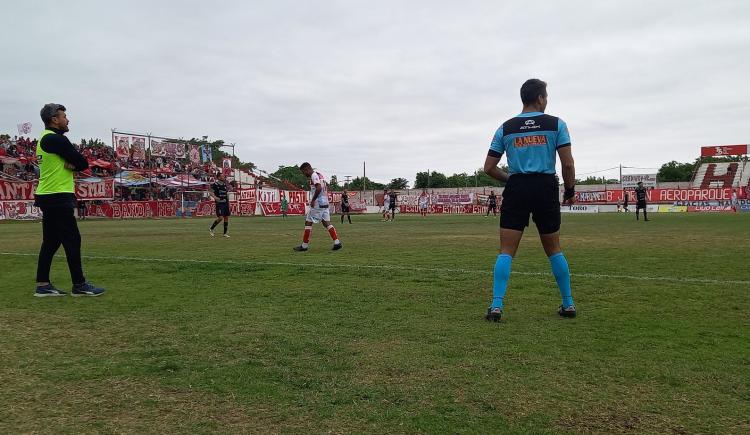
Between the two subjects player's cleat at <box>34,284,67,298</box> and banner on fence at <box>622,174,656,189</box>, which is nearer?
player's cleat at <box>34,284,67,298</box>

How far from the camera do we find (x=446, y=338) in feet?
12.8

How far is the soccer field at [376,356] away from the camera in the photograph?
2.52 m

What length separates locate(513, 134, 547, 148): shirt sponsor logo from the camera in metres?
4.62

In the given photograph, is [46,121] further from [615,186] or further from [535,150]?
[615,186]

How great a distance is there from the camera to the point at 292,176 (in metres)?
93.9

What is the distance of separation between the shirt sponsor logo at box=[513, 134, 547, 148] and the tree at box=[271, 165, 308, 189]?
242ft

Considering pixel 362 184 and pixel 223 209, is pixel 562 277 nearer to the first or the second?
pixel 223 209

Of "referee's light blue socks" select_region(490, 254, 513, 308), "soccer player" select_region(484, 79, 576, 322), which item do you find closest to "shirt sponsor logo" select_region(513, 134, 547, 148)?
"soccer player" select_region(484, 79, 576, 322)

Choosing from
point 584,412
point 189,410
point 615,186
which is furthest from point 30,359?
point 615,186

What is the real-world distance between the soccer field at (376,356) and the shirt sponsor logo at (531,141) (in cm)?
148

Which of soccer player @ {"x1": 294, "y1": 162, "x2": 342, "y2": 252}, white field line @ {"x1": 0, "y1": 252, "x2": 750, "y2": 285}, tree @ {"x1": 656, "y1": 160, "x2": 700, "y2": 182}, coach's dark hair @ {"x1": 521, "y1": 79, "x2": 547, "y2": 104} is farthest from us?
tree @ {"x1": 656, "y1": 160, "x2": 700, "y2": 182}

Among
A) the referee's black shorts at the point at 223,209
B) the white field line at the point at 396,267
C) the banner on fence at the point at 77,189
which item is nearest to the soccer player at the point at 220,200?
the referee's black shorts at the point at 223,209

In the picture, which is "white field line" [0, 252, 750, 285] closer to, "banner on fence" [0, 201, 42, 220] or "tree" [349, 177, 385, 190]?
"banner on fence" [0, 201, 42, 220]

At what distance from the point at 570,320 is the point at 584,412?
1.99 meters
